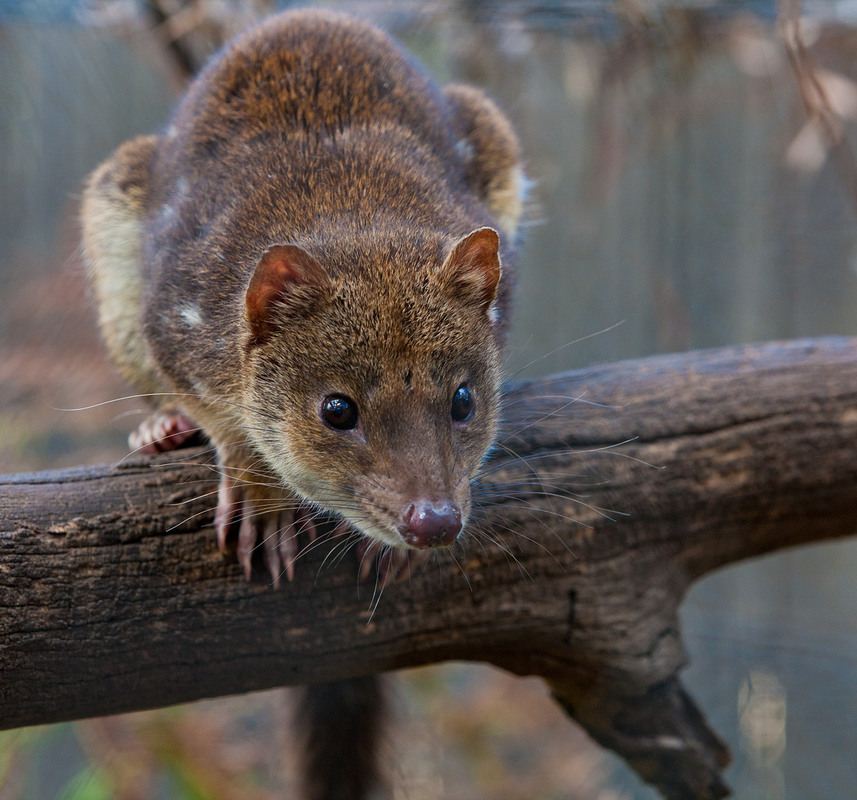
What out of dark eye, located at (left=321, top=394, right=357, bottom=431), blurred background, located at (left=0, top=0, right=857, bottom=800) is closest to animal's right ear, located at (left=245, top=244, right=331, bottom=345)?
dark eye, located at (left=321, top=394, right=357, bottom=431)

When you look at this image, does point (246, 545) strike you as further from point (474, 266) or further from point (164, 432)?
point (474, 266)

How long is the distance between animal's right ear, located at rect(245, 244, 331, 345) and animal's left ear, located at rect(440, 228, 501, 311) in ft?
1.16

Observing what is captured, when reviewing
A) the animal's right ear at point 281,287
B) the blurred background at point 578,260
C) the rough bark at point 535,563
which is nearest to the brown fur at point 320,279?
the animal's right ear at point 281,287

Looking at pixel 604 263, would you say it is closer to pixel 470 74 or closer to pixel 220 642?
pixel 470 74

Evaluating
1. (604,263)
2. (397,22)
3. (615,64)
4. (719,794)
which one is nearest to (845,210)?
(604,263)

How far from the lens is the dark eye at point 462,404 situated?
7.85 ft

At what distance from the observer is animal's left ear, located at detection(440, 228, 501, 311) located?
2.34m

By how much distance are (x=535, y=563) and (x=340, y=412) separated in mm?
901

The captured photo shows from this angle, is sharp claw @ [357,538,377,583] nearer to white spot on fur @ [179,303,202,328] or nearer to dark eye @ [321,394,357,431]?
dark eye @ [321,394,357,431]

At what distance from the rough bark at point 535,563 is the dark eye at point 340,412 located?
1.49ft

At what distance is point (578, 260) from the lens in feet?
20.9

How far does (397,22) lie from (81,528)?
13.2ft

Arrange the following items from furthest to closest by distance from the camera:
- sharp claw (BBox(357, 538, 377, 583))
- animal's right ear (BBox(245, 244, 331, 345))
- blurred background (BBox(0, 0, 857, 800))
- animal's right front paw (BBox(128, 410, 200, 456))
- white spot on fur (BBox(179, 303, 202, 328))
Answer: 1. blurred background (BBox(0, 0, 857, 800))
2. animal's right front paw (BBox(128, 410, 200, 456))
3. white spot on fur (BBox(179, 303, 202, 328))
4. sharp claw (BBox(357, 538, 377, 583))
5. animal's right ear (BBox(245, 244, 331, 345))

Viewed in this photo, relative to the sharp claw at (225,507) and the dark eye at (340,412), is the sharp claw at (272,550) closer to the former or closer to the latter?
the sharp claw at (225,507)
